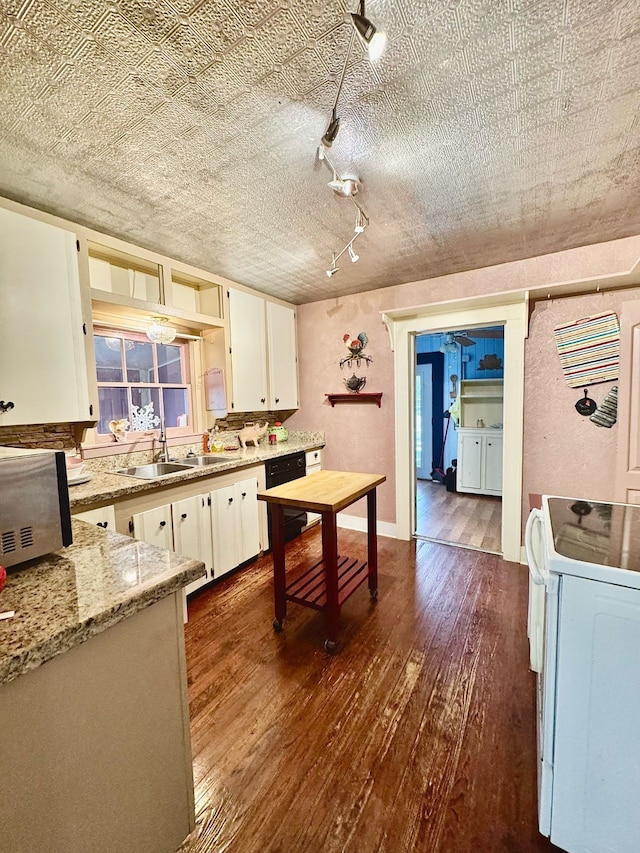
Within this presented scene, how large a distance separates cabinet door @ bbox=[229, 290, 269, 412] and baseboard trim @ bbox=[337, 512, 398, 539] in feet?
4.94

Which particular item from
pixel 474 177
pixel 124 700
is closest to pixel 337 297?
pixel 474 177

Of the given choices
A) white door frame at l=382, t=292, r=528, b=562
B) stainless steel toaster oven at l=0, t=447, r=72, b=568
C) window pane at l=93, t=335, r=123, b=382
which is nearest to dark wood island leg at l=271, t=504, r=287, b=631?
stainless steel toaster oven at l=0, t=447, r=72, b=568

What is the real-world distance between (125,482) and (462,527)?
3255 mm

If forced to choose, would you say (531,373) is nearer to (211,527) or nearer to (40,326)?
(211,527)

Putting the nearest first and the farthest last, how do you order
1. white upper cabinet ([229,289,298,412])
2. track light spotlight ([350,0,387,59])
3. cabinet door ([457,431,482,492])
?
track light spotlight ([350,0,387,59]) < white upper cabinet ([229,289,298,412]) < cabinet door ([457,431,482,492])

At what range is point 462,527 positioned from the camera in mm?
3707

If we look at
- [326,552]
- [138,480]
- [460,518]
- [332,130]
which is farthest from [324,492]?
[460,518]

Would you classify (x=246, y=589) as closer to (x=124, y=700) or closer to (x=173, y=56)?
(x=124, y=700)

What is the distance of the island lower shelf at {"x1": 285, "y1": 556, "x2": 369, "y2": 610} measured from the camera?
6.85 feet

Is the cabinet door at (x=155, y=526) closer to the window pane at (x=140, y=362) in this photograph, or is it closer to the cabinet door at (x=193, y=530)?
the cabinet door at (x=193, y=530)

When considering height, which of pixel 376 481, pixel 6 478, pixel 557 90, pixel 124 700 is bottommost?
pixel 124 700

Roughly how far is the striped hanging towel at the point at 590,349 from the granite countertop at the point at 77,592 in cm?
295

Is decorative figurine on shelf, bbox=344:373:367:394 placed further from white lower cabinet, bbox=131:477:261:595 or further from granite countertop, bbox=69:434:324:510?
white lower cabinet, bbox=131:477:261:595

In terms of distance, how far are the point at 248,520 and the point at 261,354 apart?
1.62 metres
